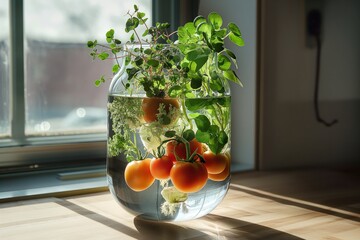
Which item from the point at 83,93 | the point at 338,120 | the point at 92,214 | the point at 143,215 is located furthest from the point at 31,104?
the point at 338,120

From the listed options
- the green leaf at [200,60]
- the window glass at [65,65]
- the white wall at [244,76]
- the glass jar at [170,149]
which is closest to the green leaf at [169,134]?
the glass jar at [170,149]

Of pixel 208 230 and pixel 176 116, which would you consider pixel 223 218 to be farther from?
pixel 176 116

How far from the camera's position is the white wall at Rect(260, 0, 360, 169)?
145cm

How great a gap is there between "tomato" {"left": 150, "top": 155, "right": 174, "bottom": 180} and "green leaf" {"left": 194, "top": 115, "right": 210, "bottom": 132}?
0.07m

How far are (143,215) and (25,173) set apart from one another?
1.68 ft

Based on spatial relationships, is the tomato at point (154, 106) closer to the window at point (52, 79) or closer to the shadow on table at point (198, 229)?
the shadow on table at point (198, 229)

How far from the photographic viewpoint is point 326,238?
851 mm

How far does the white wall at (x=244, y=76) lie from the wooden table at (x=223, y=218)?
0.84 ft

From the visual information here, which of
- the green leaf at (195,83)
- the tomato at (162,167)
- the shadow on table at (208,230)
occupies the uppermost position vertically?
the green leaf at (195,83)

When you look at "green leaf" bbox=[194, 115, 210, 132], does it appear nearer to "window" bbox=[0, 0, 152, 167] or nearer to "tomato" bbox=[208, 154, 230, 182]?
"tomato" bbox=[208, 154, 230, 182]

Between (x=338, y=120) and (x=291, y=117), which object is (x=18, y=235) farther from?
(x=338, y=120)

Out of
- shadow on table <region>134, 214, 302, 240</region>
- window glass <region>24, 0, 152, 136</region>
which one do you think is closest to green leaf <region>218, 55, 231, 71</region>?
shadow on table <region>134, 214, 302, 240</region>

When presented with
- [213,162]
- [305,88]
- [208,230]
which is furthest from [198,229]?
[305,88]

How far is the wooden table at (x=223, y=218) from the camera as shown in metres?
0.85
